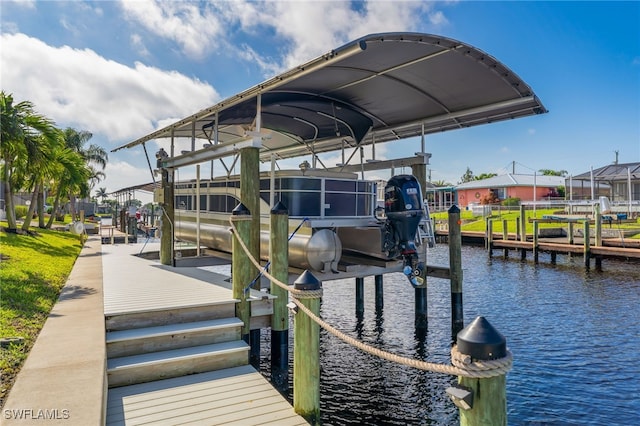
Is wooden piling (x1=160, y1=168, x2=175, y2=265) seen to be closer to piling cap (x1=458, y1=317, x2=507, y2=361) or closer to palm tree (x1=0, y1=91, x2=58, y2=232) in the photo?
palm tree (x1=0, y1=91, x2=58, y2=232)

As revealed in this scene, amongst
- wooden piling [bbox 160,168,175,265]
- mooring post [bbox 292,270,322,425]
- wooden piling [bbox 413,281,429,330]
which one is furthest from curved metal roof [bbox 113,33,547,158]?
wooden piling [bbox 413,281,429,330]

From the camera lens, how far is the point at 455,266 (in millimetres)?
9312

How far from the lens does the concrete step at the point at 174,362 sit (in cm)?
434

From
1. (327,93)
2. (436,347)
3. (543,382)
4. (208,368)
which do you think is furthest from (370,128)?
(208,368)

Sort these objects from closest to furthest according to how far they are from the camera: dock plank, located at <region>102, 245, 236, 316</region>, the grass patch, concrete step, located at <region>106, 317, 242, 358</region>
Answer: the grass patch
concrete step, located at <region>106, 317, 242, 358</region>
dock plank, located at <region>102, 245, 236, 316</region>

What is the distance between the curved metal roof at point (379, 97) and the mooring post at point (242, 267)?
154 cm

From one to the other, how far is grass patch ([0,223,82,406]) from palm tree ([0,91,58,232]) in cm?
352

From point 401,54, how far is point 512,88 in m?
2.44

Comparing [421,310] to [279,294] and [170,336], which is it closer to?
[279,294]

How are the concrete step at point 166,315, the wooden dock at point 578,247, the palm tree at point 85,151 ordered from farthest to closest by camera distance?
the palm tree at point 85,151
the wooden dock at point 578,247
the concrete step at point 166,315

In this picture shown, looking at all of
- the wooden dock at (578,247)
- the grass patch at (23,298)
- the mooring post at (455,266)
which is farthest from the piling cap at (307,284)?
the wooden dock at (578,247)

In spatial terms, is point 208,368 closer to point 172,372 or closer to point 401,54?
point 172,372

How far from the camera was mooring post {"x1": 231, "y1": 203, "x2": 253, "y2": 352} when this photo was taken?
217 inches

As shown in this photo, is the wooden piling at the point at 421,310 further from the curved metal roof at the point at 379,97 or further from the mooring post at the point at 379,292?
the curved metal roof at the point at 379,97
